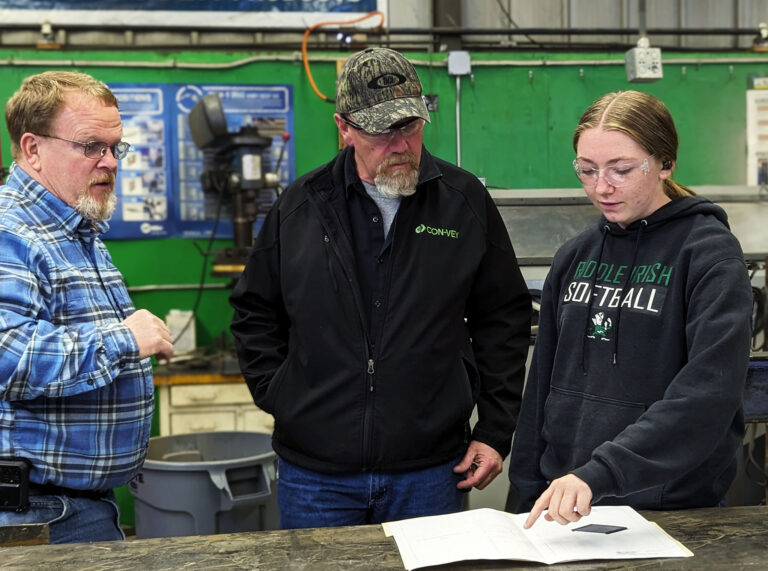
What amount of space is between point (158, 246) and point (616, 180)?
2.72 meters

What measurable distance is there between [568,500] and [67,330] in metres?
0.91

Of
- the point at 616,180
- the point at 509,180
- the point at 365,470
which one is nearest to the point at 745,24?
the point at 509,180

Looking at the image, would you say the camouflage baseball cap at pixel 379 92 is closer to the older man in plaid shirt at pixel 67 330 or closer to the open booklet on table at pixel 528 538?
the older man in plaid shirt at pixel 67 330

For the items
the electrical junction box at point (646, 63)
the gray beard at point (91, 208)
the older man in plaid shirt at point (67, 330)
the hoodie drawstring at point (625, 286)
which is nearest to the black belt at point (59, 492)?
the older man in plaid shirt at point (67, 330)

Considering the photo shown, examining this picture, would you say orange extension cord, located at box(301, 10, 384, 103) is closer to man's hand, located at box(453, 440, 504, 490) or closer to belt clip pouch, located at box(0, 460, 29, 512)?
man's hand, located at box(453, 440, 504, 490)

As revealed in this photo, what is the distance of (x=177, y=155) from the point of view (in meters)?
3.76

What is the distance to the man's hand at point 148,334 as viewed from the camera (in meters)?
1.51

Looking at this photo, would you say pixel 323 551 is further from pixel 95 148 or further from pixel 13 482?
pixel 95 148

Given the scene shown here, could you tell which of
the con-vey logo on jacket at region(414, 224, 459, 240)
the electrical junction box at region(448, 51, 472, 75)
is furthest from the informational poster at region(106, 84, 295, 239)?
the con-vey logo on jacket at region(414, 224, 459, 240)

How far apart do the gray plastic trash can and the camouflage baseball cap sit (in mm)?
1163

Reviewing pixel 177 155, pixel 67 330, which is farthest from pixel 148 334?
pixel 177 155

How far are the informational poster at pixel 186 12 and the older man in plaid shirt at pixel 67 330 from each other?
2.28 m

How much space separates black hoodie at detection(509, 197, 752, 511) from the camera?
4.17 ft

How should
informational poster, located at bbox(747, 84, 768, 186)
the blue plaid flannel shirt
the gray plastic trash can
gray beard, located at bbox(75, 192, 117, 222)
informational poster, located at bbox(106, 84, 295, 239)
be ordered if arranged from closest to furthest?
the blue plaid flannel shirt
gray beard, located at bbox(75, 192, 117, 222)
the gray plastic trash can
informational poster, located at bbox(106, 84, 295, 239)
informational poster, located at bbox(747, 84, 768, 186)
